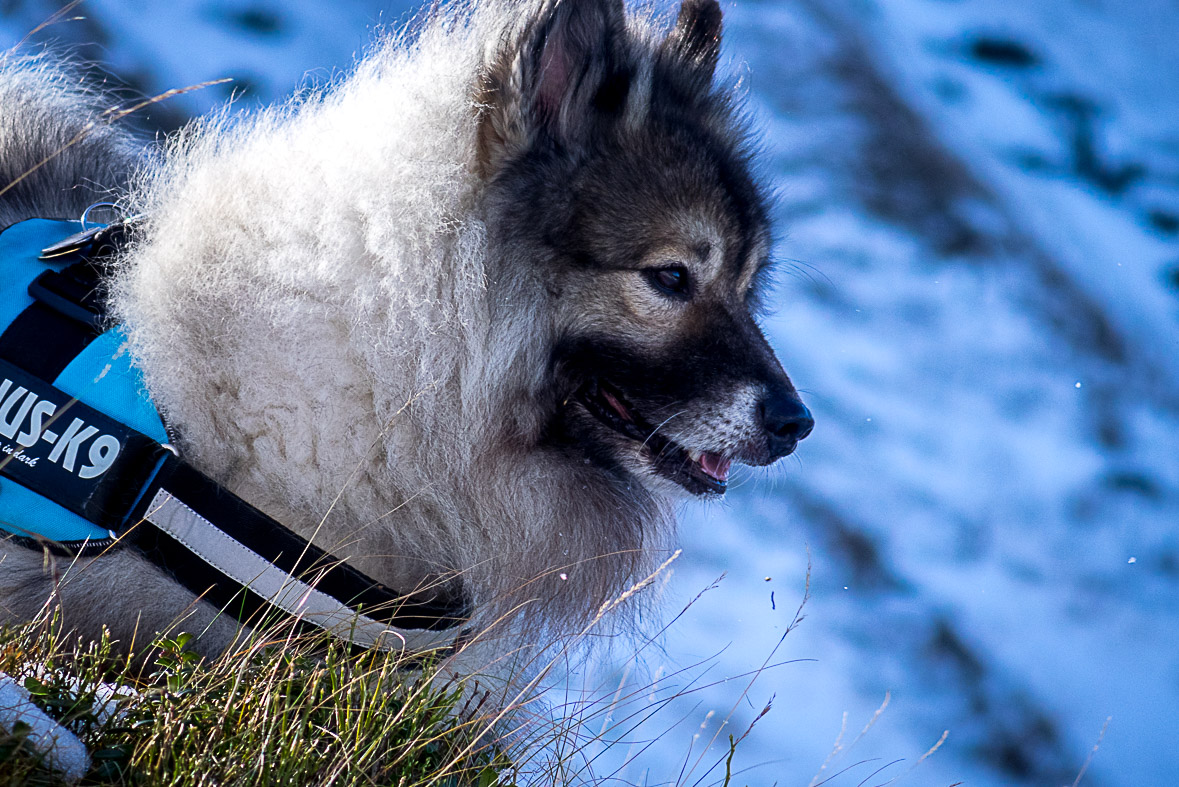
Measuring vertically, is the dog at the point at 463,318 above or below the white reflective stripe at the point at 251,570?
above

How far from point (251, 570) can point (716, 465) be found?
104 cm

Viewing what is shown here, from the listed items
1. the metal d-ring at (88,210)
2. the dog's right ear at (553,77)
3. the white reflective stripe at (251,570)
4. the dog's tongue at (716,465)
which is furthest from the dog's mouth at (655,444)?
the metal d-ring at (88,210)

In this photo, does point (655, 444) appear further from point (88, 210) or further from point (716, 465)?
point (88, 210)

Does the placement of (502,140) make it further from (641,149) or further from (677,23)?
(677,23)

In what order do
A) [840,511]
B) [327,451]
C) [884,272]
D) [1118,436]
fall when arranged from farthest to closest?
[884,272] → [1118,436] → [840,511] → [327,451]

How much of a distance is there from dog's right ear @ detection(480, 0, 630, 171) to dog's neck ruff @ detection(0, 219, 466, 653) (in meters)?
0.86

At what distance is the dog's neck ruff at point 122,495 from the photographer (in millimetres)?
Answer: 1498

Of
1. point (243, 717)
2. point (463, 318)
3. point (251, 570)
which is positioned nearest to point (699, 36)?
point (463, 318)

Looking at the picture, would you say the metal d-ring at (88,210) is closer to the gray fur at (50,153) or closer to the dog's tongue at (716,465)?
the gray fur at (50,153)

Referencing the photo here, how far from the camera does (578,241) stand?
179 cm

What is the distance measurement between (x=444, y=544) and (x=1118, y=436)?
5.06 meters

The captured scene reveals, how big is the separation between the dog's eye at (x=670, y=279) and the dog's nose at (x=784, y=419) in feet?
1.03

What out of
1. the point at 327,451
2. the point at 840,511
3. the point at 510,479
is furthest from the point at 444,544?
the point at 840,511

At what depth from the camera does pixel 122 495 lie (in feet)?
4.96
